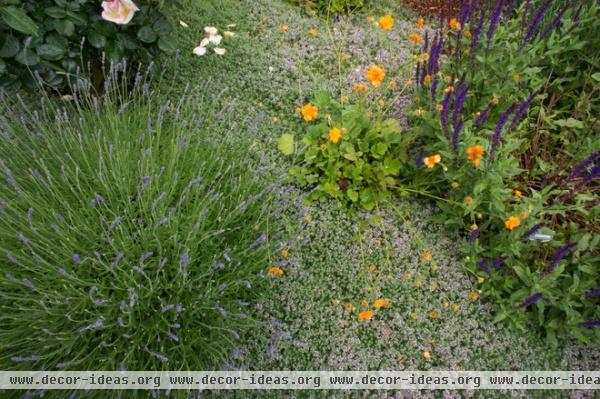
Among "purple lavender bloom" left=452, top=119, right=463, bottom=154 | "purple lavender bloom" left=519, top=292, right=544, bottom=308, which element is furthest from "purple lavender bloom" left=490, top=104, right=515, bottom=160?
"purple lavender bloom" left=519, top=292, right=544, bottom=308

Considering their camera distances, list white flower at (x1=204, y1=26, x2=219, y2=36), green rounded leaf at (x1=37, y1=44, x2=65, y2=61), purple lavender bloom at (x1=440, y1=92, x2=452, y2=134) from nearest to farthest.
Result: purple lavender bloom at (x1=440, y1=92, x2=452, y2=134) < green rounded leaf at (x1=37, y1=44, x2=65, y2=61) < white flower at (x1=204, y1=26, x2=219, y2=36)

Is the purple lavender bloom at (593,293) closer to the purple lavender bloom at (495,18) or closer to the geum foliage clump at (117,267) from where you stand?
the purple lavender bloom at (495,18)

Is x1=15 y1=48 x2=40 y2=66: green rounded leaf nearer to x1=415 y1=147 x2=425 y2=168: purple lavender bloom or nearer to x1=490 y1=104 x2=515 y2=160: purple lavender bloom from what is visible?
x1=415 y1=147 x2=425 y2=168: purple lavender bloom

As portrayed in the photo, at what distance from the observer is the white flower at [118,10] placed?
2088mm

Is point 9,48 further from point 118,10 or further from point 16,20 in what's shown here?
point 118,10

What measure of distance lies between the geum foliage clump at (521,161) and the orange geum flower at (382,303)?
481mm

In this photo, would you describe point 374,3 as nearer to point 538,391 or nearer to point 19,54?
point 19,54

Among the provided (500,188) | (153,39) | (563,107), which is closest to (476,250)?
(500,188)

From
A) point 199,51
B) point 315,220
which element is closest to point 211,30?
point 199,51

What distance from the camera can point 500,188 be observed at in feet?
6.86

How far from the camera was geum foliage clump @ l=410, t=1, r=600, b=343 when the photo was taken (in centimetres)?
203

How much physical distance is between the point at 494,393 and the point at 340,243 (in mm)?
999

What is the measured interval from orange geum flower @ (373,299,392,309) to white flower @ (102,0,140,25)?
184 cm

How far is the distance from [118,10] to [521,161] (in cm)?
233
